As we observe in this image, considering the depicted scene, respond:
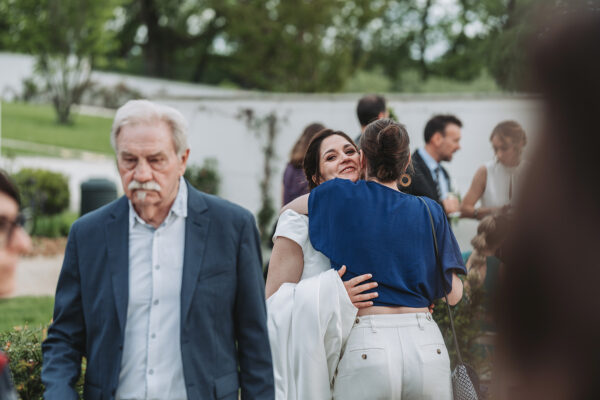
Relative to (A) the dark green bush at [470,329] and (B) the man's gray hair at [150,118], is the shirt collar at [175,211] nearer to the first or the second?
(B) the man's gray hair at [150,118]

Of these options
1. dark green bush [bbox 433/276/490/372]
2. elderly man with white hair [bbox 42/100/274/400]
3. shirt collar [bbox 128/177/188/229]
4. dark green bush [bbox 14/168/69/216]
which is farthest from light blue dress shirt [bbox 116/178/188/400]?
dark green bush [bbox 14/168/69/216]

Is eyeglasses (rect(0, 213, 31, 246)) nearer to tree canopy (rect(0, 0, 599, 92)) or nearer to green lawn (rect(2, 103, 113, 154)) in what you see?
tree canopy (rect(0, 0, 599, 92))

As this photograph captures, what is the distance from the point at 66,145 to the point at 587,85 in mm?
25609

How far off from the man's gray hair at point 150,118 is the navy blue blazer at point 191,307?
8.4 inches

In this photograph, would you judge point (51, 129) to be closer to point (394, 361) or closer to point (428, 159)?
point (428, 159)

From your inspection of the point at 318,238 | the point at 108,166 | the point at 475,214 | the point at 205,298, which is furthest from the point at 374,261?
the point at 108,166

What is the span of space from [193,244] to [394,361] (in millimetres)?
1075

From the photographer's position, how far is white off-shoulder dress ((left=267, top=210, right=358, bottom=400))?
10.4ft

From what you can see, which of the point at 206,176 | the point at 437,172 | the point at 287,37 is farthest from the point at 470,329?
the point at 287,37

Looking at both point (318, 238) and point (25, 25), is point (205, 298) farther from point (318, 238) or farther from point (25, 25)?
point (25, 25)

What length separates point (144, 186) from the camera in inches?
101

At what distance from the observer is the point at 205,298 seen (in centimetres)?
252

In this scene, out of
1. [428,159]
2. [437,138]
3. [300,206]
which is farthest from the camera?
[437,138]

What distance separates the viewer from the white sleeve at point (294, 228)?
3.37 meters
